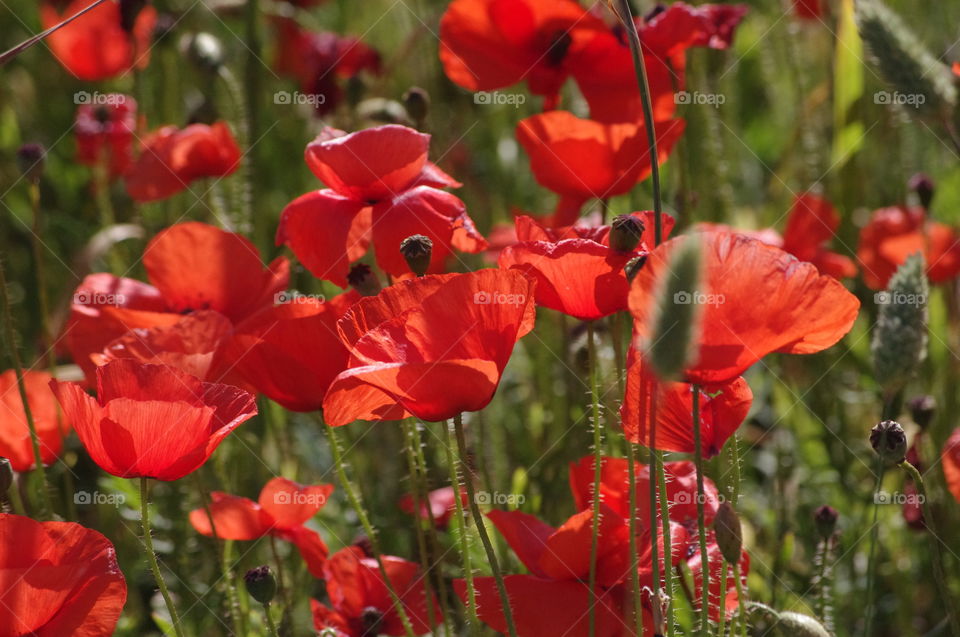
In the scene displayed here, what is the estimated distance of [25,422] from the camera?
4.25ft

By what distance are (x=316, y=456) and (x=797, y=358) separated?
31.4 inches

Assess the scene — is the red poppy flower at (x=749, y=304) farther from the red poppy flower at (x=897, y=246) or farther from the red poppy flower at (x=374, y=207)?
the red poppy flower at (x=897, y=246)

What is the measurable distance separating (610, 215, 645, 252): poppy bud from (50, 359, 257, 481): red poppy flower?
0.32 meters

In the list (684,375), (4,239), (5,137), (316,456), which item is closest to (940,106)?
(684,375)

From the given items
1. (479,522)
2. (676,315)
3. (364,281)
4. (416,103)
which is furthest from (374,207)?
(676,315)

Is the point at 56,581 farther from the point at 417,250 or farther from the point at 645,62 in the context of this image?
the point at 645,62

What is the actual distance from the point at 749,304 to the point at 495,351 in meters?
0.20

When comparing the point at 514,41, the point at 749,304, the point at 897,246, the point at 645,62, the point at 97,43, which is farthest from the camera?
the point at 97,43

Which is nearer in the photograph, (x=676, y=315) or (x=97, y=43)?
(x=676, y=315)

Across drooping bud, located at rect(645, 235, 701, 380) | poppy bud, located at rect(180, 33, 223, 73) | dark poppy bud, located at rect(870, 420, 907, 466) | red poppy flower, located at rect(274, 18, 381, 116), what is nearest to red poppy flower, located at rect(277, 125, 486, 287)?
dark poppy bud, located at rect(870, 420, 907, 466)

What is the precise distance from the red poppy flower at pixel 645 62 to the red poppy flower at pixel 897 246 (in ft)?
1.51

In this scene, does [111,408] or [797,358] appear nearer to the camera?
[111,408]

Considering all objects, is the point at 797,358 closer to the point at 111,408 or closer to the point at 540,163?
the point at 540,163

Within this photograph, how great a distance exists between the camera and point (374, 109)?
1.79 m
